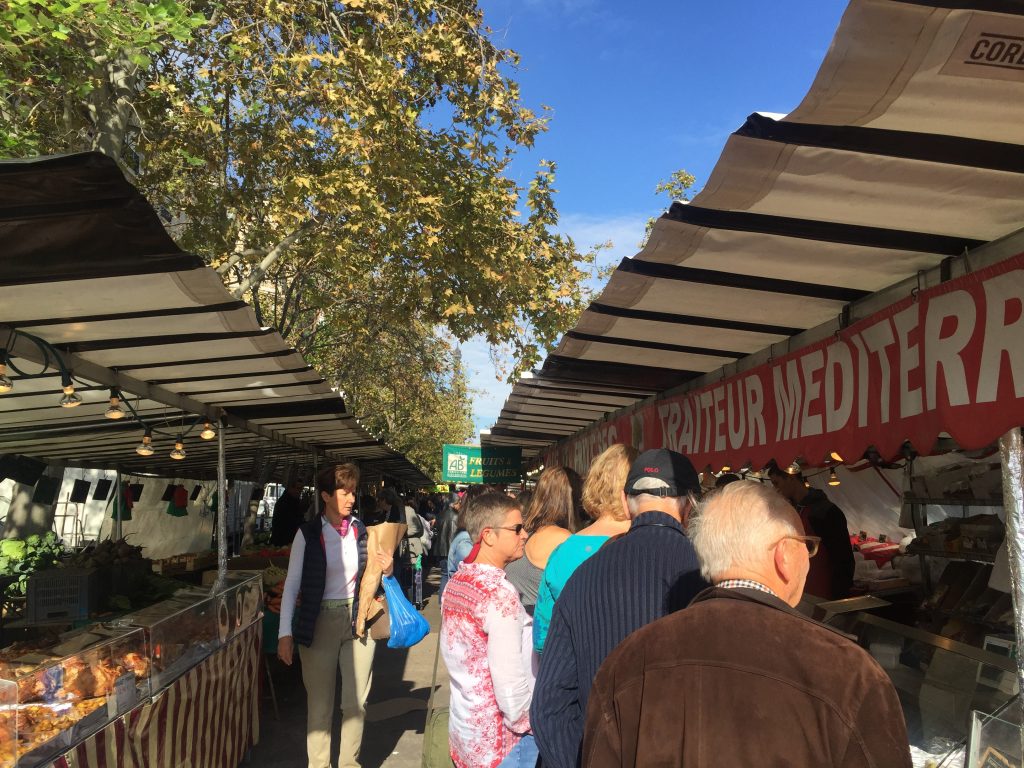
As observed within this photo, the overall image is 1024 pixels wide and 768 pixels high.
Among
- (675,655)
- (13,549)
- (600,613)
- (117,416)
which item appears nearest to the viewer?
(675,655)

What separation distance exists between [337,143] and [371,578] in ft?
21.6

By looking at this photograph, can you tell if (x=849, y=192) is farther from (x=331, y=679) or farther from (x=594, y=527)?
(x=331, y=679)

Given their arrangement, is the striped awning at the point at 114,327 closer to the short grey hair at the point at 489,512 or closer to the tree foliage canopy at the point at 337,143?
the short grey hair at the point at 489,512

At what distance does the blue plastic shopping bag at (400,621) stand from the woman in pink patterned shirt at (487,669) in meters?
1.97

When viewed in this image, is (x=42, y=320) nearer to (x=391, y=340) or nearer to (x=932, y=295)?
(x=932, y=295)

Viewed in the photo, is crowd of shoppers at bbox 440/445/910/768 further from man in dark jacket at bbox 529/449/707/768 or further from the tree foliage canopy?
the tree foliage canopy

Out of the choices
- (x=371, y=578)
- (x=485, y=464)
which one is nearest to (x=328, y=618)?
(x=371, y=578)

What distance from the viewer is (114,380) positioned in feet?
16.9

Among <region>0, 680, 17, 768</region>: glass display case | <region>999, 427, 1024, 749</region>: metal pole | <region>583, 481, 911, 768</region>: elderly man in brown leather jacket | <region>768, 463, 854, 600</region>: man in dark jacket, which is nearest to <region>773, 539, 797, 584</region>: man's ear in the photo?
<region>583, 481, 911, 768</region>: elderly man in brown leather jacket

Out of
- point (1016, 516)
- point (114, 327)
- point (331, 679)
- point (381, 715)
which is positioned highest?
point (114, 327)

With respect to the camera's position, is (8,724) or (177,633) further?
(177,633)

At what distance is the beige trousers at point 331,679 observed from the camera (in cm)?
481

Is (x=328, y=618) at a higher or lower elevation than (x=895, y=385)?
lower

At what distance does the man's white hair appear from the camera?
175 cm
